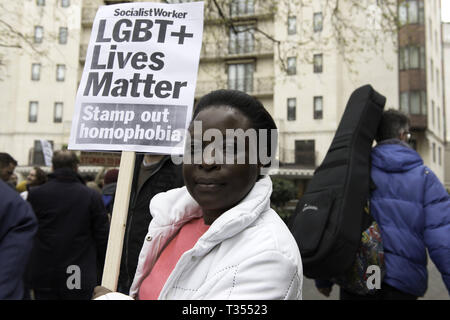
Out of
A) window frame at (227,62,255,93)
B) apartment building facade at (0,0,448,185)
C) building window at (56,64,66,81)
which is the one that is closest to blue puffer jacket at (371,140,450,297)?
apartment building facade at (0,0,448,185)

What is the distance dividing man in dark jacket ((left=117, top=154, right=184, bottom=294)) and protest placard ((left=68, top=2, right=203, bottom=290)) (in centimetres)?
81

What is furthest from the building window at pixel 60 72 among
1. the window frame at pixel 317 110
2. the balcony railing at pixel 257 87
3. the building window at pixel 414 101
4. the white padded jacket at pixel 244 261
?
the white padded jacket at pixel 244 261

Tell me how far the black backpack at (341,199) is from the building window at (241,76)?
26.4 meters

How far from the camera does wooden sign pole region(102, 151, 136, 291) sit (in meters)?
1.81

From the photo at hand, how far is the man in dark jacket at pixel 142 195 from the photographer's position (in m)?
2.85

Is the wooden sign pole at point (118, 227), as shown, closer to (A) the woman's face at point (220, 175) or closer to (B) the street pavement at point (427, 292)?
(A) the woman's face at point (220, 175)

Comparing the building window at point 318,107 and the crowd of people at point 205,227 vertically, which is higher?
the building window at point 318,107

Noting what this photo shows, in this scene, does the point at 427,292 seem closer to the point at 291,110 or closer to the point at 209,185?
the point at 209,185

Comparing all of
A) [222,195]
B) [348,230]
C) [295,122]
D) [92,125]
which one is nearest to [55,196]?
[92,125]

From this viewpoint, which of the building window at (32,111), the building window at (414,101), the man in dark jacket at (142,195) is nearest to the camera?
the man in dark jacket at (142,195)

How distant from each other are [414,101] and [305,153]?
669cm

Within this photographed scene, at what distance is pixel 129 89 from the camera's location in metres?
2.27

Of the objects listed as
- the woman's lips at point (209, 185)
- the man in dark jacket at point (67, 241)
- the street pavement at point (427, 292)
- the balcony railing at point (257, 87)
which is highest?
the balcony railing at point (257, 87)
